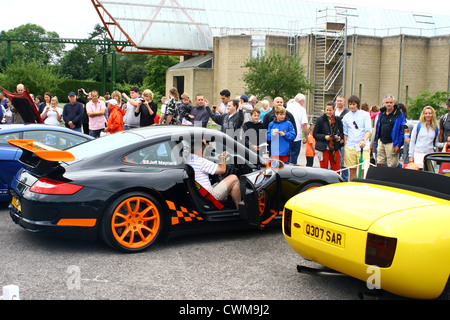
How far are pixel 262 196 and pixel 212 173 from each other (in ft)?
2.22

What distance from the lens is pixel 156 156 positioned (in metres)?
5.73

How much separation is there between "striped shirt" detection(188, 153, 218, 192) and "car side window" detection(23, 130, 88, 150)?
2.74 meters

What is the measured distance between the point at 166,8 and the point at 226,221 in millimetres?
43825

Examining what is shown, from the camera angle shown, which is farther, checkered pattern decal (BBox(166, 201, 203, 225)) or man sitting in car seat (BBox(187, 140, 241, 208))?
man sitting in car seat (BBox(187, 140, 241, 208))

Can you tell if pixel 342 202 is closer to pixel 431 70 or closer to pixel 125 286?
pixel 125 286

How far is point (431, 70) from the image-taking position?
128 feet

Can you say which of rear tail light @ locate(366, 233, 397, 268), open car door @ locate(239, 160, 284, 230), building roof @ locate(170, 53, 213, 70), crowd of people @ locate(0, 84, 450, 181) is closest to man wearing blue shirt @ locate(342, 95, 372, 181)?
crowd of people @ locate(0, 84, 450, 181)

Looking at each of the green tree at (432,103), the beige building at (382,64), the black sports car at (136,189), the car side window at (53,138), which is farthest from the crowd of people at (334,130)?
the beige building at (382,64)

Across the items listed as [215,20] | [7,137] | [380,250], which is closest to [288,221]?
[380,250]

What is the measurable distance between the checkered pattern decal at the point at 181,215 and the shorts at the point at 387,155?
4.86 metres

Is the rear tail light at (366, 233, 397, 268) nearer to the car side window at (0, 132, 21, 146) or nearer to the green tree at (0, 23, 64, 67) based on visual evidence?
the car side window at (0, 132, 21, 146)

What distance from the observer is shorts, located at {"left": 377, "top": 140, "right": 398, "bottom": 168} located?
30.1 ft

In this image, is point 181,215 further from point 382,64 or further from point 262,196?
point 382,64
